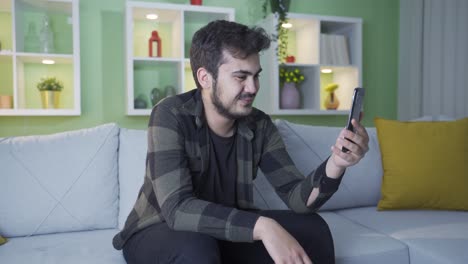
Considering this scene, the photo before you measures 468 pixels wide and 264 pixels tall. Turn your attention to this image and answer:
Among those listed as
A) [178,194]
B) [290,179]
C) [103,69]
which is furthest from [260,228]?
[103,69]

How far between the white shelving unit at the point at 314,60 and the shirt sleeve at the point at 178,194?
153 centimetres

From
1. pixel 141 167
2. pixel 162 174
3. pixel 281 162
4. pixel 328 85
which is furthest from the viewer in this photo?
pixel 328 85

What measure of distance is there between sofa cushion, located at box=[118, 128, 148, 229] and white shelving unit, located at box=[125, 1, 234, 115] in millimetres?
683

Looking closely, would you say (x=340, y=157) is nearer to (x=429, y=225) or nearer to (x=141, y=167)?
(x=429, y=225)

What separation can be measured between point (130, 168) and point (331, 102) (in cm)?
172

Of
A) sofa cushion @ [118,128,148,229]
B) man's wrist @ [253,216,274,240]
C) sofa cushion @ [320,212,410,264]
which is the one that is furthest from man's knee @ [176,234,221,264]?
sofa cushion @ [118,128,148,229]

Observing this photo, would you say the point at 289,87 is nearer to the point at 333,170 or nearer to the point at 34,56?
the point at 34,56

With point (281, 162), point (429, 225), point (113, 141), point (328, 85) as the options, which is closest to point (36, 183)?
point (113, 141)

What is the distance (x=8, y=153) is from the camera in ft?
5.24

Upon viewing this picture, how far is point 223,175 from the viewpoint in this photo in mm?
1337

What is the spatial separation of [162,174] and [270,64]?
1.71 metres

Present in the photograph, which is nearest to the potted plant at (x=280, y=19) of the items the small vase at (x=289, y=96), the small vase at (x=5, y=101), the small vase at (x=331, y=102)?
the small vase at (x=289, y=96)

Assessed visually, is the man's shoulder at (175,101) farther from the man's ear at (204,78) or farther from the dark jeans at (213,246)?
the dark jeans at (213,246)

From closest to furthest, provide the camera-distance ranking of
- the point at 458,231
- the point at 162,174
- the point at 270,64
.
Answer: the point at 162,174
the point at 458,231
the point at 270,64
